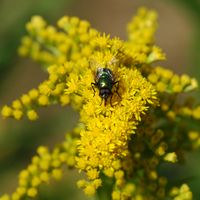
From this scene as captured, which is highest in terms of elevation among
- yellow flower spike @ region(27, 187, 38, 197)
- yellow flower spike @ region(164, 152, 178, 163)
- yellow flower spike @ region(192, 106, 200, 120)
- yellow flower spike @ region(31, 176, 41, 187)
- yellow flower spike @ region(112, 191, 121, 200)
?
yellow flower spike @ region(192, 106, 200, 120)

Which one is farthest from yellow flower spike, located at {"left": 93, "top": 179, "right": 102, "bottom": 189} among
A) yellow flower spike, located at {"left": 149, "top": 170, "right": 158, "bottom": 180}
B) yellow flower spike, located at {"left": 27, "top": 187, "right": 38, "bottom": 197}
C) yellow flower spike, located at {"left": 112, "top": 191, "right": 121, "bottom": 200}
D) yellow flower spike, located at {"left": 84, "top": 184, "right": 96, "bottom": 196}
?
yellow flower spike, located at {"left": 27, "top": 187, "right": 38, "bottom": 197}

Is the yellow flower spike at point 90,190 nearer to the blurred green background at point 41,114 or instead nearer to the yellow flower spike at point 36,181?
the yellow flower spike at point 36,181

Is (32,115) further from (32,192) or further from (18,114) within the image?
(32,192)

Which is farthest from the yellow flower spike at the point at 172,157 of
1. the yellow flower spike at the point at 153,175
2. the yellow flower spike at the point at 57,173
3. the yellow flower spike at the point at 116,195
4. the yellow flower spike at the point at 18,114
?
the yellow flower spike at the point at 18,114

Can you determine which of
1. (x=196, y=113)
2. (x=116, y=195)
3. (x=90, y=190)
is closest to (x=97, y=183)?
(x=90, y=190)

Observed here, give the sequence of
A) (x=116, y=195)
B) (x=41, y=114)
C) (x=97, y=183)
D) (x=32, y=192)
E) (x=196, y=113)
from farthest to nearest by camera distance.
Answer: (x=41, y=114)
(x=196, y=113)
(x=32, y=192)
(x=116, y=195)
(x=97, y=183)

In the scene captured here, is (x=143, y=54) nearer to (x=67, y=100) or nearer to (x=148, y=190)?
(x=67, y=100)

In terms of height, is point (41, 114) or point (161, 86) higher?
point (41, 114)

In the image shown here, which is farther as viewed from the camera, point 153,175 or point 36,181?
point 36,181

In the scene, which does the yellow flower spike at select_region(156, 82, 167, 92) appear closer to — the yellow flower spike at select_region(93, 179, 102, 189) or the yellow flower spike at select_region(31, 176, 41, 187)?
the yellow flower spike at select_region(93, 179, 102, 189)

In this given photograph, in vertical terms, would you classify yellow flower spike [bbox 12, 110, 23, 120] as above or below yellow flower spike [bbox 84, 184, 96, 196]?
above

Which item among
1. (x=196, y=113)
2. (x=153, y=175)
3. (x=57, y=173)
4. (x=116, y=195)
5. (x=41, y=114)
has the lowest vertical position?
(x=116, y=195)
